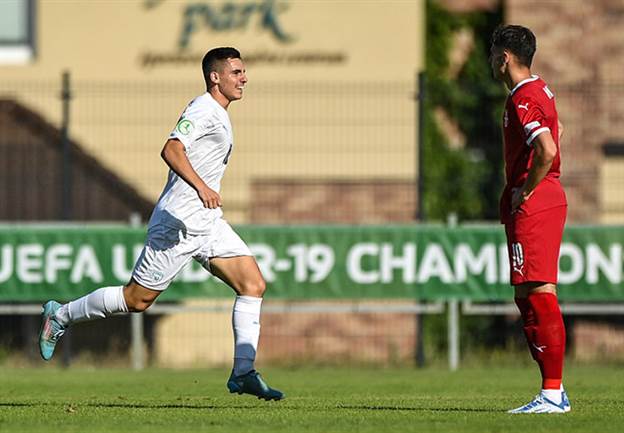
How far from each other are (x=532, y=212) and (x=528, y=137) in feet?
1.44

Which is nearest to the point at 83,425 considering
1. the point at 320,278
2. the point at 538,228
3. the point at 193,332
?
the point at 538,228

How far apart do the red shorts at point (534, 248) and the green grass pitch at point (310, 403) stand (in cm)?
81

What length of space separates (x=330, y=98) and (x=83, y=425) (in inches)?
505

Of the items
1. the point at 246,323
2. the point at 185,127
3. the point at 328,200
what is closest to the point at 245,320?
the point at 246,323

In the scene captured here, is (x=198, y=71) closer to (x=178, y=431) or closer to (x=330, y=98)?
(x=330, y=98)

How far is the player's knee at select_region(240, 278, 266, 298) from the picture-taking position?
10.6 meters

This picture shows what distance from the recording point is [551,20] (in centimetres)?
2230

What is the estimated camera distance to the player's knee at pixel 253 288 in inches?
417

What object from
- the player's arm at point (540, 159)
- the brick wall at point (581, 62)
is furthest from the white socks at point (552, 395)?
the brick wall at point (581, 62)

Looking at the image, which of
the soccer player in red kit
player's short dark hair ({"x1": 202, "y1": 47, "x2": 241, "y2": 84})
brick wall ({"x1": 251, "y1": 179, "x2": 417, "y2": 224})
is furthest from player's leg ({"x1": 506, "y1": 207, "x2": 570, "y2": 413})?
brick wall ({"x1": 251, "y1": 179, "x2": 417, "y2": 224})

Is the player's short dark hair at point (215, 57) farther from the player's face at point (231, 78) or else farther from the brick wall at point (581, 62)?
the brick wall at point (581, 62)

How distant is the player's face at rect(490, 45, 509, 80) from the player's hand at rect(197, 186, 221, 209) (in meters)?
1.81

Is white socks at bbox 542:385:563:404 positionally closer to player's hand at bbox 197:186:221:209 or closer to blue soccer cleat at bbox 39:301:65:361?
player's hand at bbox 197:186:221:209

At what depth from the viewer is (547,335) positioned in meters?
9.55
